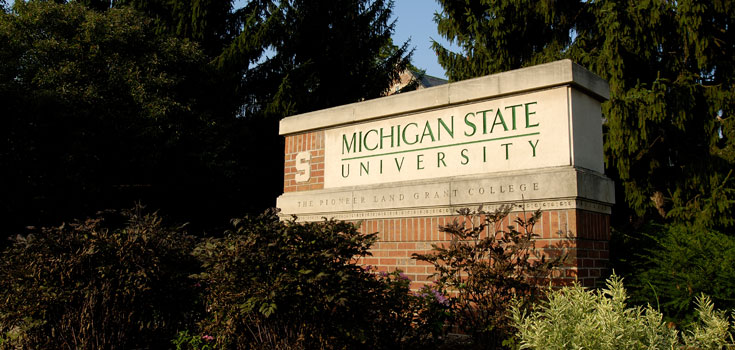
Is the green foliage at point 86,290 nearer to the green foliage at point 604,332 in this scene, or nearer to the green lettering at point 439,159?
the green lettering at point 439,159

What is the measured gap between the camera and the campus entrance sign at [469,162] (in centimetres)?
527

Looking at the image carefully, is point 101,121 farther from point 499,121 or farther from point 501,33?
point 499,121

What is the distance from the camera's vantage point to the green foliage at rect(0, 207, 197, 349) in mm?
4613

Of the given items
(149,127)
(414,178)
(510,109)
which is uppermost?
(149,127)

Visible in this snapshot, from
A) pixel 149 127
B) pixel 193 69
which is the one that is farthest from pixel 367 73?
pixel 149 127

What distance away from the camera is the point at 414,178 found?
20.8ft

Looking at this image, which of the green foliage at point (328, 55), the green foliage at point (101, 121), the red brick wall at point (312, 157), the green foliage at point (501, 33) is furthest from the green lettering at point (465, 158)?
the green foliage at point (328, 55)

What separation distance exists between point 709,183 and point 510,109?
8.37m

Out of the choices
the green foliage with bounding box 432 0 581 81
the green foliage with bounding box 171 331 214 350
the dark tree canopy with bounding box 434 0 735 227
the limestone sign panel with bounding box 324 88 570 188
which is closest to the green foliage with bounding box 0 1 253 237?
the green foliage with bounding box 432 0 581 81

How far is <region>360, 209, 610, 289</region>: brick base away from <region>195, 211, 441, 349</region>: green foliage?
28.1 inches

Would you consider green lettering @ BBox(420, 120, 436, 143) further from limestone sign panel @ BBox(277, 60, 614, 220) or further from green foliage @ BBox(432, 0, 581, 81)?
green foliage @ BBox(432, 0, 581, 81)

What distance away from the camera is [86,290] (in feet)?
15.1

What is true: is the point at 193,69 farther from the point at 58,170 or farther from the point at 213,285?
the point at 213,285

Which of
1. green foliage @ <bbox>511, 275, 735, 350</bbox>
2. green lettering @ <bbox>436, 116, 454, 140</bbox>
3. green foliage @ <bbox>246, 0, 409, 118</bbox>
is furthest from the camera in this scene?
green foliage @ <bbox>246, 0, 409, 118</bbox>
